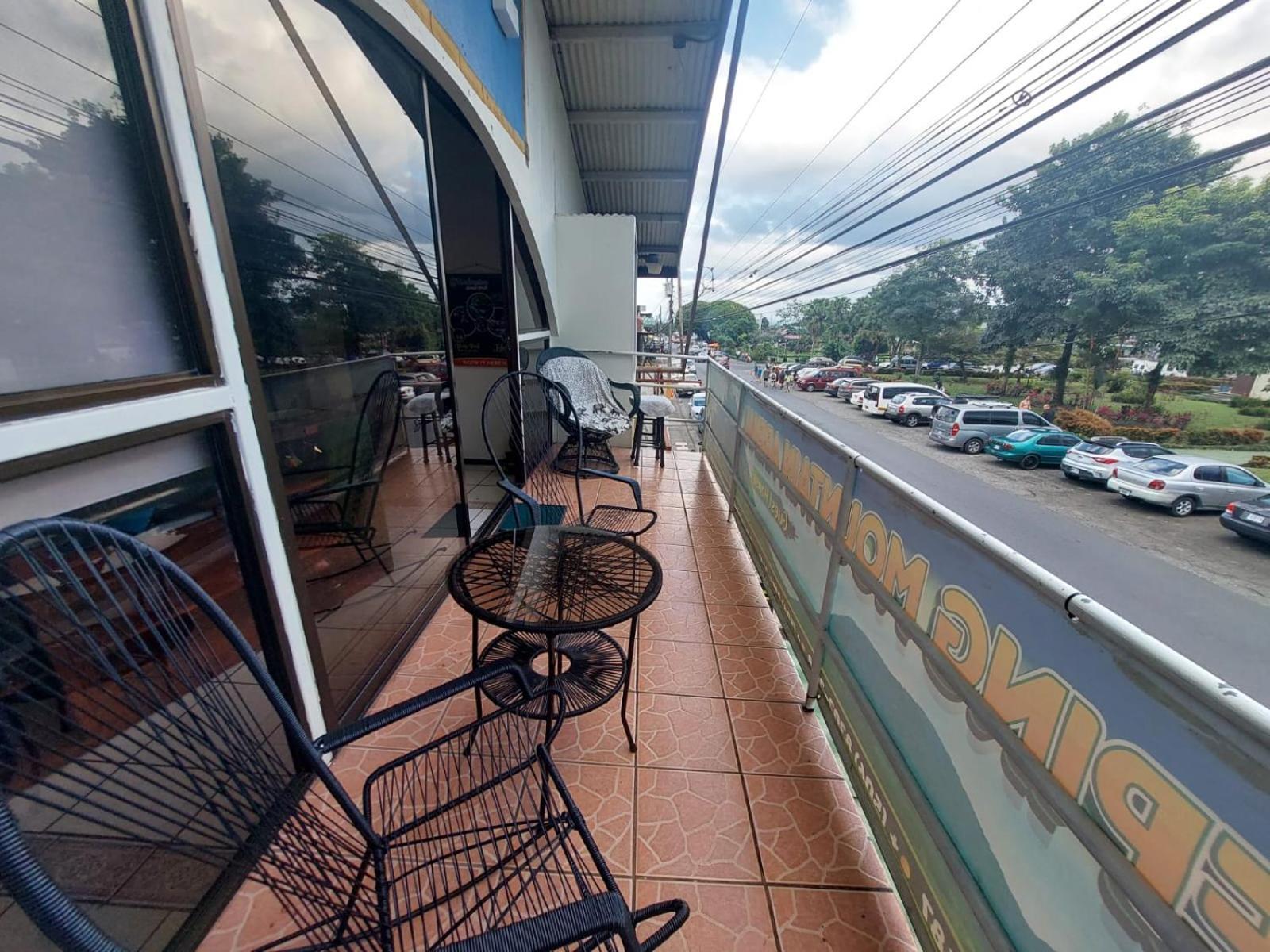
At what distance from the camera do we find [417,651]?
1.94m

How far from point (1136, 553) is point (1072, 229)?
6197mm

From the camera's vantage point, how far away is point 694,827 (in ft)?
4.22

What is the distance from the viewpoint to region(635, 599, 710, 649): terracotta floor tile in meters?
2.07

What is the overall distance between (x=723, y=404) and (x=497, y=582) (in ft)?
8.69

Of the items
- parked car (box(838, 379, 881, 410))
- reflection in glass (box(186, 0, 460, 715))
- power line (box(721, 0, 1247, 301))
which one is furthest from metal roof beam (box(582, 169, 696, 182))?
parked car (box(838, 379, 881, 410))

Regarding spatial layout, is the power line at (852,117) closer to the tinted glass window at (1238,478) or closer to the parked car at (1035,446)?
the parked car at (1035,446)

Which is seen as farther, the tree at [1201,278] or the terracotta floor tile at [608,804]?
the tree at [1201,278]

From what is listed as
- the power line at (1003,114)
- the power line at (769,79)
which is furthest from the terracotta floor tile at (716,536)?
the power line at (1003,114)

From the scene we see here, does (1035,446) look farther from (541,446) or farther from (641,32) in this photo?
(541,446)

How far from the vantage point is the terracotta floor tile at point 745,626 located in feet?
6.76

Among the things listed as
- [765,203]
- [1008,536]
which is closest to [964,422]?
[1008,536]

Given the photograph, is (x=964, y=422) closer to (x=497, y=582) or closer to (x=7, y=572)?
(x=497, y=582)

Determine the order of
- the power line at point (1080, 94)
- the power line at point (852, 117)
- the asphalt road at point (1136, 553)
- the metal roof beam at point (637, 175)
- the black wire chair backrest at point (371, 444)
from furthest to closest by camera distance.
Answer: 1. the power line at point (852, 117)
2. the metal roof beam at point (637, 175)
3. the asphalt road at point (1136, 553)
4. the power line at point (1080, 94)
5. the black wire chair backrest at point (371, 444)

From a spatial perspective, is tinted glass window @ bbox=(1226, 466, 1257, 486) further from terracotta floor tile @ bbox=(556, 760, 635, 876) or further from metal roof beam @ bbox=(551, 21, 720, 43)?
terracotta floor tile @ bbox=(556, 760, 635, 876)
